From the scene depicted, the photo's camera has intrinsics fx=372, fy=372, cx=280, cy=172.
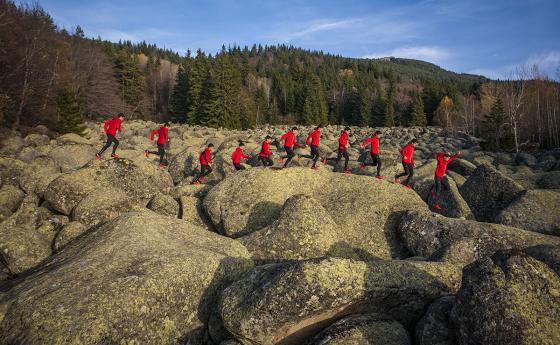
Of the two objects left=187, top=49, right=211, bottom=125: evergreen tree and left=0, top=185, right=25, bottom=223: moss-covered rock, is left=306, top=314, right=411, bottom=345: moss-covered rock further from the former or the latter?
left=187, top=49, right=211, bottom=125: evergreen tree

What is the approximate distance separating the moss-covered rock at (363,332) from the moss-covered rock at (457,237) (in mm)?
3613

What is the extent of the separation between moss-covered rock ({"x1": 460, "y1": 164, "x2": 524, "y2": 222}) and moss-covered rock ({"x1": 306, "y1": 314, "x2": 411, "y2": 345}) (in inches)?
392

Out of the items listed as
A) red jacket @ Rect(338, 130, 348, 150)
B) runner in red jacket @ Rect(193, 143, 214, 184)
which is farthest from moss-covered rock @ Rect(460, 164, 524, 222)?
runner in red jacket @ Rect(193, 143, 214, 184)

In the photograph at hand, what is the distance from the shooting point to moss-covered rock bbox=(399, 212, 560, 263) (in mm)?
9792

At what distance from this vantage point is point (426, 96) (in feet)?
370

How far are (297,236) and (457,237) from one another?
4.60 m

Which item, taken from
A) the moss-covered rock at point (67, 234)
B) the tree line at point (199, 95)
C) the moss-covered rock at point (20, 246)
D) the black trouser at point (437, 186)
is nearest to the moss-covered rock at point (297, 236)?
the moss-covered rock at point (67, 234)

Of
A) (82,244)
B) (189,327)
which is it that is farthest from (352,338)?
(82,244)

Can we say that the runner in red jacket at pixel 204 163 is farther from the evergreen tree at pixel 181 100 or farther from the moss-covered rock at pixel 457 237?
the evergreen tree at pixel 181 100

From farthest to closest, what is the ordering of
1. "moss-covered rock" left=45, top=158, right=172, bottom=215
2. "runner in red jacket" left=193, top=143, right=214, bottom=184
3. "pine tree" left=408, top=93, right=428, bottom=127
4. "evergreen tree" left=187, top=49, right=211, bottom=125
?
1. "pine tree" left=408, top=93, right=428, bottom=127
2. "evergreen tree" left=187, top=49, right=211, bottom=125
3. "runner in red jacket" left=193, top=143, right=214, bottom=184
4. "moss-covered rock" left=45, top=158, right=172, bottom=215

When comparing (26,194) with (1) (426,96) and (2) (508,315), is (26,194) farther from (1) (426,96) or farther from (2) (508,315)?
(1) (426,96)

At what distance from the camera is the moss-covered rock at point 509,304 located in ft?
17.1

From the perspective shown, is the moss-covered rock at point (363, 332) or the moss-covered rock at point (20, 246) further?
the moss-covered rock at point (20, 246)

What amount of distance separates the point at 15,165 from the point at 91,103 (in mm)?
51143
